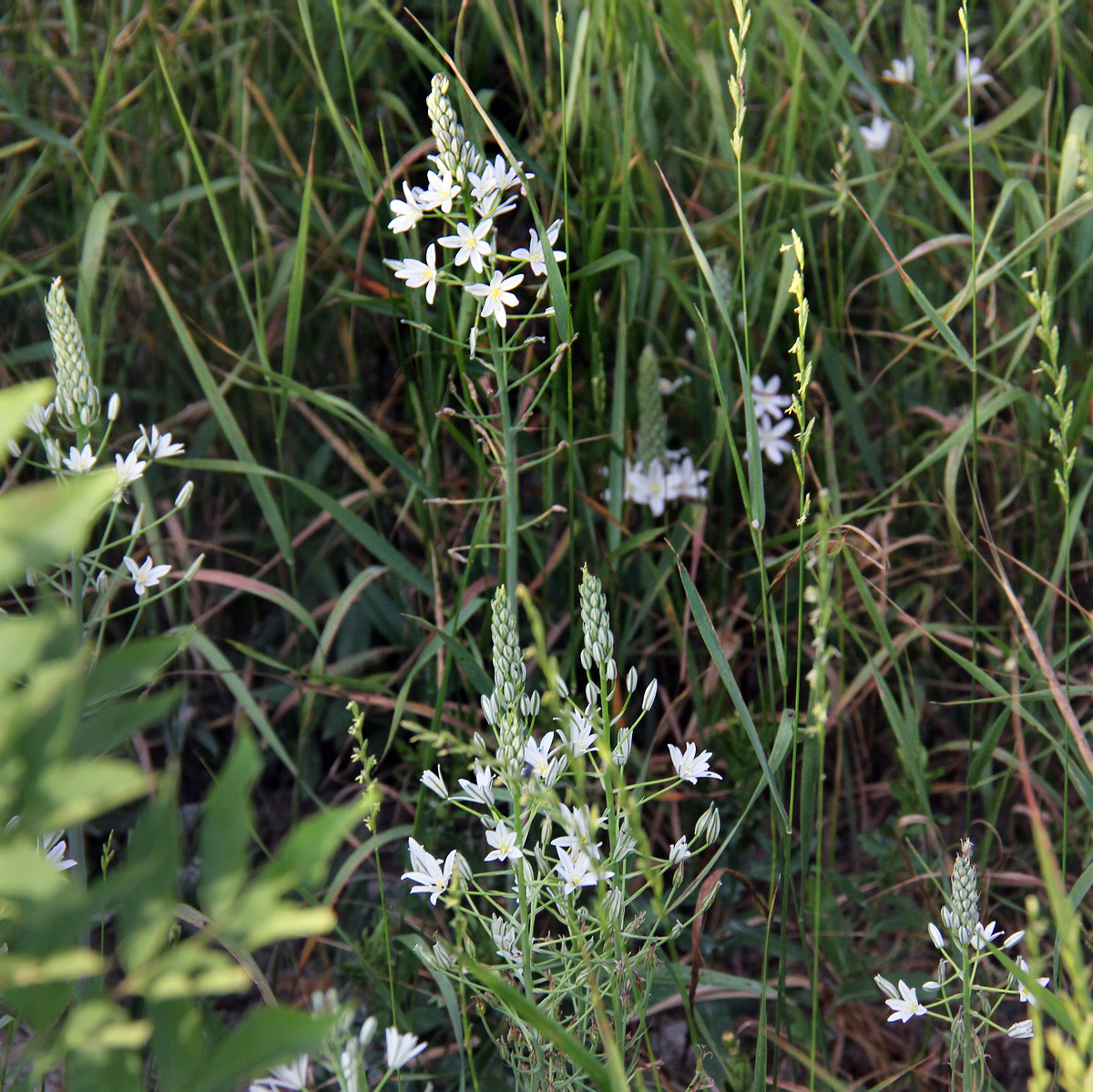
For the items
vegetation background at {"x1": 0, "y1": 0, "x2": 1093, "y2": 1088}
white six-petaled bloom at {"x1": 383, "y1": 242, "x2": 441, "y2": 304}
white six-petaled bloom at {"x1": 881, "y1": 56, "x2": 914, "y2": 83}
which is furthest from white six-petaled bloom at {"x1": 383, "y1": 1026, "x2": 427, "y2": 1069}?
white six-petaled bloom at {"x1": 881, "y1": 56, "x2": 914, "y2": 83}

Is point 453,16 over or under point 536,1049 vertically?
over

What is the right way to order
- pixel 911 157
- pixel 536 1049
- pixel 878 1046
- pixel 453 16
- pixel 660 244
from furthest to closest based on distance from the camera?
pixel 453 16
pixel 911 157
pixel 660 244
pixel 878 1046
pixel 536 1049

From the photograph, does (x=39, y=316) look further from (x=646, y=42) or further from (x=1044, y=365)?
(x=1044, y=365)

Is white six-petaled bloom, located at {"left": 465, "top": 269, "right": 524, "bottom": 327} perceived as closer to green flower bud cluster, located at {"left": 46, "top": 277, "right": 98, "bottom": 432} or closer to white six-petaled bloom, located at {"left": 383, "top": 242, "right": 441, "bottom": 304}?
white six-petaled bloom, located at {"left": 383, "top": 242, "right": 441, "bottom": 304}

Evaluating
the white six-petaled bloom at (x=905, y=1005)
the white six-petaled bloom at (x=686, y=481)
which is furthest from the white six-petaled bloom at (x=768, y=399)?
the white six-petaled bloom at (x=905, y=1005)

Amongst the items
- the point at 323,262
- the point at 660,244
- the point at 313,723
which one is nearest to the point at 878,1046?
the point at 313,723

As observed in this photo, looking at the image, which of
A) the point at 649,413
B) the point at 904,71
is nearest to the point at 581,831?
the point at 649,413

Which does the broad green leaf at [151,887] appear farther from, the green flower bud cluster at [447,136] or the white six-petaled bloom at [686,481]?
the white six-petaled bloom at [686,481]
